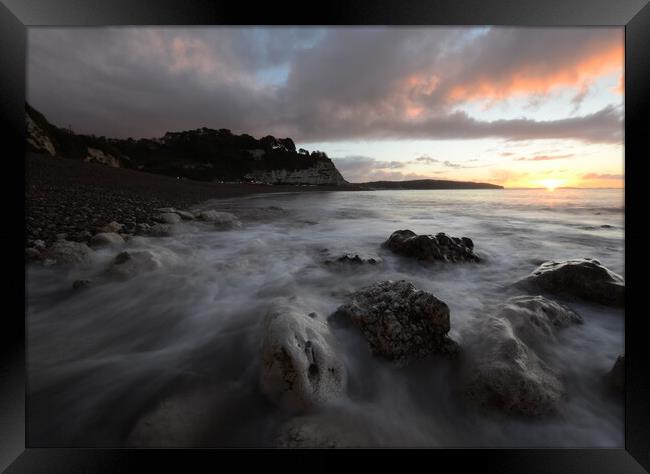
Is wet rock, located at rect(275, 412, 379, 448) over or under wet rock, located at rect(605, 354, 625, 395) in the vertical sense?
under

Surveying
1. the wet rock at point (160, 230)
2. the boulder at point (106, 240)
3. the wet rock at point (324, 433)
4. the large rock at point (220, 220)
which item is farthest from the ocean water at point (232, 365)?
the large rock at point (220, 220)

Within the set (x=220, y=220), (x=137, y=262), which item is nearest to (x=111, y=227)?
(x=137, y=262)

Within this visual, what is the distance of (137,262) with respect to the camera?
302cm

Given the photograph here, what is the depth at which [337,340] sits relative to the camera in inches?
78.0

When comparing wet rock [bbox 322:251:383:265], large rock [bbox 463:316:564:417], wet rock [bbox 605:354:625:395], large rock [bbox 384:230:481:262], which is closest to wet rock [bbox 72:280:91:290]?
wet rock [bbox 322:251:383:265]

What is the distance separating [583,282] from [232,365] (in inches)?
125

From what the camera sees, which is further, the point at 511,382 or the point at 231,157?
the point at 231,157

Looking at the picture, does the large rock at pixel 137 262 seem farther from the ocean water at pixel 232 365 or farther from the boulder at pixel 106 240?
the boulder at pixel 106 240

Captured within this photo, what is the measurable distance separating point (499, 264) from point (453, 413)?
8.76ft

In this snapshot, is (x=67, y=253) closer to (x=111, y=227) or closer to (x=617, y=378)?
(x=111, y=227)

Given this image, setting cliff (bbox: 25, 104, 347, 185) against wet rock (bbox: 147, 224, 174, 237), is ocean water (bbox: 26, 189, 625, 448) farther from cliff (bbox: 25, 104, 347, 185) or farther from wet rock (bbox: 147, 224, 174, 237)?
cliff (bbox: 25, 104, 347, 185)

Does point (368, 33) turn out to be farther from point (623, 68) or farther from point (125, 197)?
point (125, 197)

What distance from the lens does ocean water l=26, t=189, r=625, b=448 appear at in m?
1.47

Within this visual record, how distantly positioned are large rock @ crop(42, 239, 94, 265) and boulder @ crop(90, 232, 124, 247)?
0.29 meters
